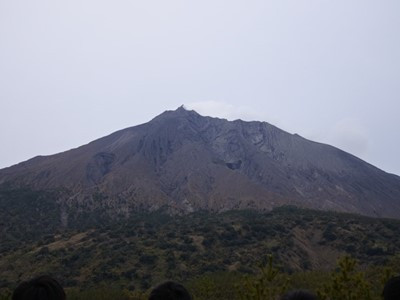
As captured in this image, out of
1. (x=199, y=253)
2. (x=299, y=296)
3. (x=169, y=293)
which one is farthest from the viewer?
(x=199, y=253)

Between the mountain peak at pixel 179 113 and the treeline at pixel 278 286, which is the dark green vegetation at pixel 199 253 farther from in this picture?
the mountain peak at pixel 179 113

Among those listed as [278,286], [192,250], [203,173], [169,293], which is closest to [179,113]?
[203,173]

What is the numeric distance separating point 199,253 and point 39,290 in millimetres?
46884

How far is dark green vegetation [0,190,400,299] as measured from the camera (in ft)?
128

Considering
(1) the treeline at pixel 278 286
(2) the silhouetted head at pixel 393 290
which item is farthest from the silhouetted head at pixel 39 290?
(1) the treeline at pixel 278 286

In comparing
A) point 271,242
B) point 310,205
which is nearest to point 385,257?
point 271,242

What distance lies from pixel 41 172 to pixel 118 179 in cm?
2165

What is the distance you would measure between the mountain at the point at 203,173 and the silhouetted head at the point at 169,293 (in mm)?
92589

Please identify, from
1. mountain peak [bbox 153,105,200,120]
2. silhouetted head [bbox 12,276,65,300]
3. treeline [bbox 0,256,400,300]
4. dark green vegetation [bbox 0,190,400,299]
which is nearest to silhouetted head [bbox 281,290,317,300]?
silhouetted head [bbox 12,276,65,300]

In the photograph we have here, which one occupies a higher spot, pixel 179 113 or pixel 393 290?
pixel 179 113

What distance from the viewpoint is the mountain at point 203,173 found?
359 feet

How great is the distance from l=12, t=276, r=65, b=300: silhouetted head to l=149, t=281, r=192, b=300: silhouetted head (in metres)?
0.96

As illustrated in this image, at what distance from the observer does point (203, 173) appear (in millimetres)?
130250

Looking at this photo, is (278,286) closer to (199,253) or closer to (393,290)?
(199,253)
